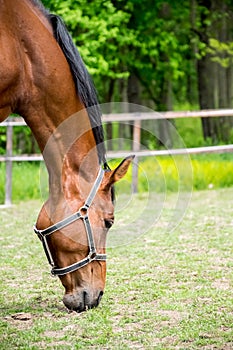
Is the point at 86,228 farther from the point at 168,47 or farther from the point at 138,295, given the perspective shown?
the point at 168,47

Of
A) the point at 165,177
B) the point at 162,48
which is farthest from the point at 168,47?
the point at 165,177

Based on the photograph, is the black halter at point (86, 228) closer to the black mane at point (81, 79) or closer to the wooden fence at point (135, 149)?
the black mane at point (81, 79)

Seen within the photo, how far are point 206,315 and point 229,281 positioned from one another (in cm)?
91

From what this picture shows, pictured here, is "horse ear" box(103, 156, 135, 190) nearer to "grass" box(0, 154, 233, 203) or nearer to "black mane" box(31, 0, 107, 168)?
"black mane" box(31, 0, 107, 168)

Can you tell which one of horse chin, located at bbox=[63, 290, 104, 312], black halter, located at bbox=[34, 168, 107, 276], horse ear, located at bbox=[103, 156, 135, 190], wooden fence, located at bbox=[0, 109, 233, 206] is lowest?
wooden fence, located at bbox=[0, 109, 233, 206]

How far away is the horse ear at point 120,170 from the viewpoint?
321 cm

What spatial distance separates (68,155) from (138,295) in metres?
1.50

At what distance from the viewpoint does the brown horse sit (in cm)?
332

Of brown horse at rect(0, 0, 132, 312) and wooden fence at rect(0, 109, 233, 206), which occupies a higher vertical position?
brown horse at rect(0, 0, 132, 312)

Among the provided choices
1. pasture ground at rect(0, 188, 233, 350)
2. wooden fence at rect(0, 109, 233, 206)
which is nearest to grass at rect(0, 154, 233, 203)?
wooden fence at rect(0, 109, 233, 206)

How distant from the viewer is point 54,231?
3.35 metres

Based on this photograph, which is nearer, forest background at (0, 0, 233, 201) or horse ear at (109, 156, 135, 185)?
horse ear at (109, 156, 135, 185)

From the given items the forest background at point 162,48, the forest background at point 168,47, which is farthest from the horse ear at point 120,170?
the forest background at point 168,47

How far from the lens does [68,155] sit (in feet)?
11.1
